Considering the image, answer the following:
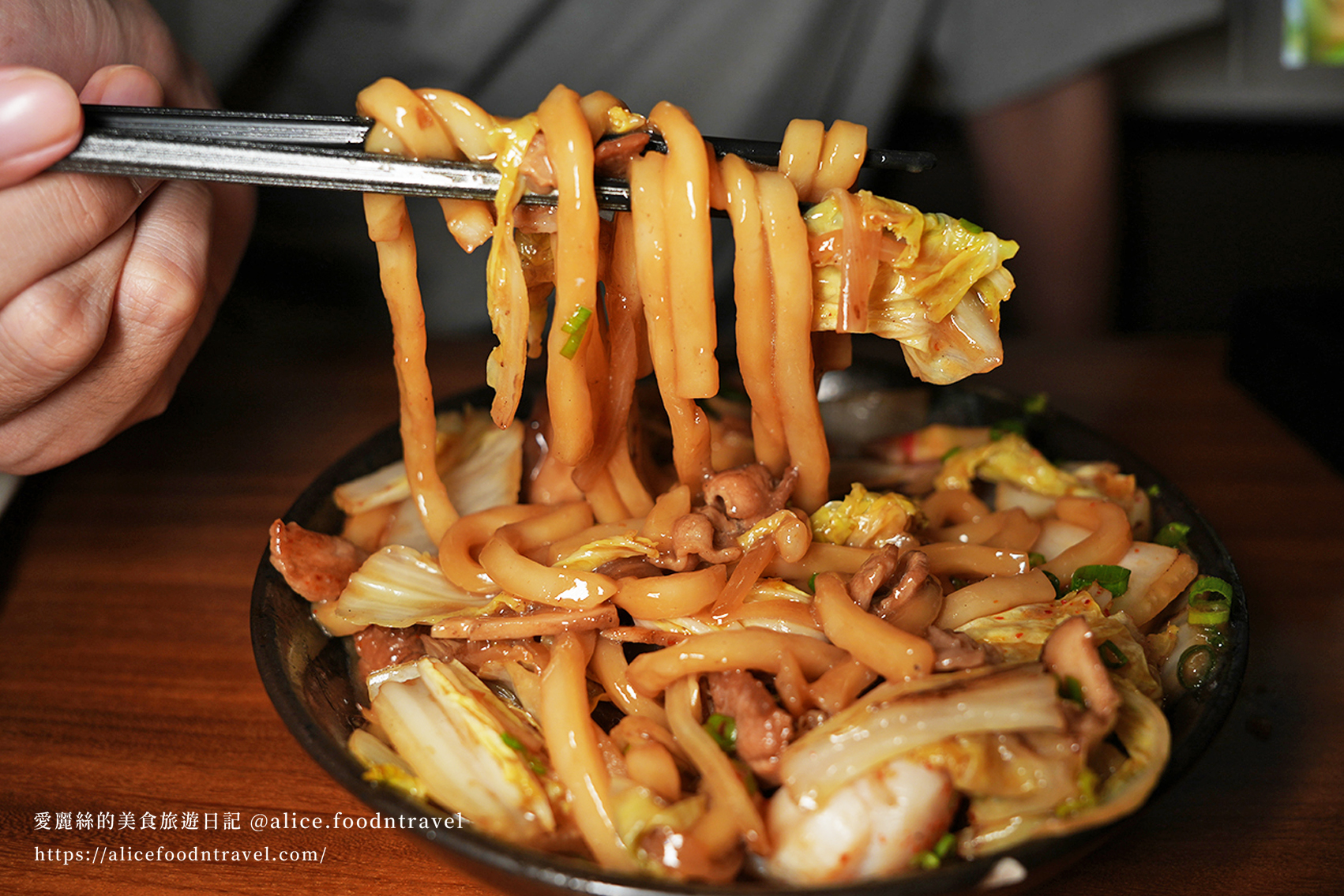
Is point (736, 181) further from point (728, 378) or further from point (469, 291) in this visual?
point (469, 291)

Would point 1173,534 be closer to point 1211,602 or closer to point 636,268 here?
point 1211,602

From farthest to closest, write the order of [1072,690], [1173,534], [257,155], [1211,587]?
[1173,534] → [1211,587] → [257,155] → [1072,690]

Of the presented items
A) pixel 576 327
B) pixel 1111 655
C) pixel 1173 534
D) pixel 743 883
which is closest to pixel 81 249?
pixel 576 327

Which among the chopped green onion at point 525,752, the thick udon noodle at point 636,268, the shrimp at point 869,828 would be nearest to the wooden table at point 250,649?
the chopped green onion at point 525,752

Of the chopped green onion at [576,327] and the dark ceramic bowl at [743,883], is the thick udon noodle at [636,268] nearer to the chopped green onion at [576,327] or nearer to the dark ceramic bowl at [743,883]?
the chopped green onion at [576,327]

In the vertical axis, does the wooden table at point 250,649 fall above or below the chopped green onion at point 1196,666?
below

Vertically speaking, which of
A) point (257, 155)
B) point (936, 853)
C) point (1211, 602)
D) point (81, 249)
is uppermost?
point (257, 155)
